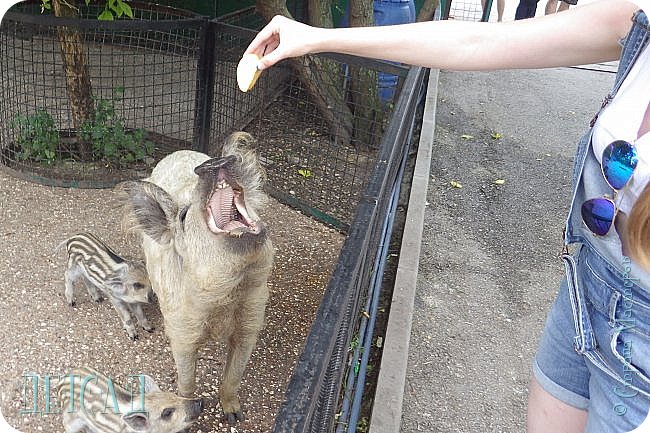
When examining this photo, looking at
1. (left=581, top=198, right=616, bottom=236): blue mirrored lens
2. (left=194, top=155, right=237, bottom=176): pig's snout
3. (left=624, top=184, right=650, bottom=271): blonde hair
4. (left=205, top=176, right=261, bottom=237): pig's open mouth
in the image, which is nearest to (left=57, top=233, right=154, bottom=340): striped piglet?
(left=205, top=176, right=261, bottom=237): pig's open mouth

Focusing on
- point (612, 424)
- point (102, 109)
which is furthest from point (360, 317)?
point (102, 109)

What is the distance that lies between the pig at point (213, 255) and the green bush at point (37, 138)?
2.41 metres

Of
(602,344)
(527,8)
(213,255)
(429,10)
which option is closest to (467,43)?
(602,344)

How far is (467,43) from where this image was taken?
175 cm

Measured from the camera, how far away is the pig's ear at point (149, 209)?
8.74 ft

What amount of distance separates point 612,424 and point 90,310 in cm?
303

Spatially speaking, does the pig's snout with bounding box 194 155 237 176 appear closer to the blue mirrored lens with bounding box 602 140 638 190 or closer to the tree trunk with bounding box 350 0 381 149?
the blue mirrored lens with bounding box 602 140 638 190

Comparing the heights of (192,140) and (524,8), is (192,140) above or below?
below

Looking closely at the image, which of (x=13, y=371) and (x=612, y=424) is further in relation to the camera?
(x=13, y=371)

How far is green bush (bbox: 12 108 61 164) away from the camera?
5023 mm

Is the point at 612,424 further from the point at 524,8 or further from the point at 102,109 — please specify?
the point at 524,8

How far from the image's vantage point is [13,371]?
3180mm

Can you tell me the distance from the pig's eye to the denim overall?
1.58 m

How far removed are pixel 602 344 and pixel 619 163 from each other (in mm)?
444
